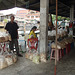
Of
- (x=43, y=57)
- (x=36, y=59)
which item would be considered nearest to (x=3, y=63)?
(x=36, y=59)

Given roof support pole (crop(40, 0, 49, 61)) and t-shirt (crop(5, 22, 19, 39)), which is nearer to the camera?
roof support pole (crop(40, 0, 49, 61))

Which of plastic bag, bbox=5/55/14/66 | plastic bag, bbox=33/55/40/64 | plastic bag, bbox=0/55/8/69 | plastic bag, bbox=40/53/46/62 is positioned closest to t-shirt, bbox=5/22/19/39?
plastic bag, bbox=5/55/14/66

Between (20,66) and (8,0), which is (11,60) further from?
Result: (8,0)

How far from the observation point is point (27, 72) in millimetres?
3246

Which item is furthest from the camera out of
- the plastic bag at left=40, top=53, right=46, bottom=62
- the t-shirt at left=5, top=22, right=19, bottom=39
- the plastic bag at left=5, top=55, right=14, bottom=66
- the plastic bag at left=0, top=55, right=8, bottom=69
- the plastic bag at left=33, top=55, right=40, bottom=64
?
the t-shirt at left=5, top=22, right=19, bottom=39

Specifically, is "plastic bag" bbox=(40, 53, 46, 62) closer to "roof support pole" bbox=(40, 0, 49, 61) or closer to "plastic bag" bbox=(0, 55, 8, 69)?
"roof support pole" bbox=(40, 0, 49, 61)

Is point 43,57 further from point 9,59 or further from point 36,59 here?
point 9,59

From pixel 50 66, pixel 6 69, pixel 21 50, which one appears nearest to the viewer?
pixel 6 69

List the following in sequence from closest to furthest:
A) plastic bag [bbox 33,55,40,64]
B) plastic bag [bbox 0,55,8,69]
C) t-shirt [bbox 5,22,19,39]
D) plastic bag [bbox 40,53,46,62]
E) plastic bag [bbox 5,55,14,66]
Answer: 1. plastic bag [bbox 0,55,8,69]
2. plastic bag [bbox 5,55,14,66]
3. plastic bag [bbox 33,55,40,64]
4. plastic bag [bbox 40,53,46,62]
5. t-shirt [bbox 5,22,19,39]

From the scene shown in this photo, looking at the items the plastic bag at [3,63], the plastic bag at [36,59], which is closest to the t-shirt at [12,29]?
the plastic bag at [3,63]

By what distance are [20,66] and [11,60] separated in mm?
406

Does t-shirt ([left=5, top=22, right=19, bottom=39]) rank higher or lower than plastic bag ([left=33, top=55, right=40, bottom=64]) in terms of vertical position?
higher

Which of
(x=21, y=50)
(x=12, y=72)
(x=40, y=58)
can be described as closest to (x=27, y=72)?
(x=12, y=72)

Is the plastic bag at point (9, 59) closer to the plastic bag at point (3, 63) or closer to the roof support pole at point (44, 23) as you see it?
the plastic bag at point (3, 63)
